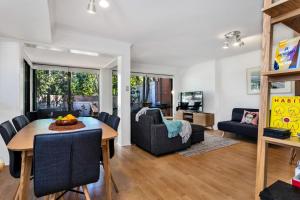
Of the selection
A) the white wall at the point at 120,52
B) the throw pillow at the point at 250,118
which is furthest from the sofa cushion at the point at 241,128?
the white wall at the point at 120,52

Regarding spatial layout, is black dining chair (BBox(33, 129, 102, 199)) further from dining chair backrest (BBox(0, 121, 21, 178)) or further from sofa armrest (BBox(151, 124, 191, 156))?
sofa armrest (BBox(151, 124, 191, 156))

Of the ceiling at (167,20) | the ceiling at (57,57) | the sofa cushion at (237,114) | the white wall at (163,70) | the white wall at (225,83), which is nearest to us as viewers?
the ceiling at (167,20)

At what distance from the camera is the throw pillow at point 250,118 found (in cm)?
431

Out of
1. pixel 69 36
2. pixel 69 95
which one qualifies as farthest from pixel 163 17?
pixel 69 95

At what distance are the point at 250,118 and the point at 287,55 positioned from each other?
4.08m

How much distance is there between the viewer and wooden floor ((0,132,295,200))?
2.00 m

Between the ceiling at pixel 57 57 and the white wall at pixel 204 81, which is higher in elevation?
the ceiling at pixel 57 57

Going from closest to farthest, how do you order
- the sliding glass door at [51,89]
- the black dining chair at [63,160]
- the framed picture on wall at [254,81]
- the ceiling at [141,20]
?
the black dining chair at [63,160] → the ceiling at [141,20] → the framed picture on wall at [254,81] → the sliding glass door at [51,89]

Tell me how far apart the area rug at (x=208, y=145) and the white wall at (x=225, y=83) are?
1423 mm

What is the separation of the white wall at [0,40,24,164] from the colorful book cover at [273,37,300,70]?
373 centimetres

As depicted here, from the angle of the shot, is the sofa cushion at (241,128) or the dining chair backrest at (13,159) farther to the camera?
the sofa cushion at (241,128)

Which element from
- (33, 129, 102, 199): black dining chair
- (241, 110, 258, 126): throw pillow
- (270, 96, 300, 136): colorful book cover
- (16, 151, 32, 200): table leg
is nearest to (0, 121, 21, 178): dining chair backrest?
(16, 151, 32, 200): table leg

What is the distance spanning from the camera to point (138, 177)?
243 centimetres

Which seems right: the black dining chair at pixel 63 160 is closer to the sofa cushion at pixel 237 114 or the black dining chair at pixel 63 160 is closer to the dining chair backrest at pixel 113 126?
the dining chair backrest at pixel 113 126
